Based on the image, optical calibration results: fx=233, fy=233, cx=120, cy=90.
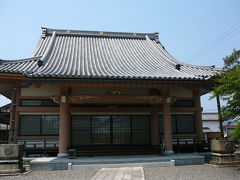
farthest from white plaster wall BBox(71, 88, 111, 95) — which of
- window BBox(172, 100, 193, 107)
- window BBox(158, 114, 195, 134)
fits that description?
window BBox(172, 100, 193, 107)

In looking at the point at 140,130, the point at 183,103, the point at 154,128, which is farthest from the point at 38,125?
the point at 183,103

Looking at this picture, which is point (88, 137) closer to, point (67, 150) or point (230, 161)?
point (67, 150)

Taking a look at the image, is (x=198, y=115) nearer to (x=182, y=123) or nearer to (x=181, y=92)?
(x=182, y=123)

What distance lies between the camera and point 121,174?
854cm

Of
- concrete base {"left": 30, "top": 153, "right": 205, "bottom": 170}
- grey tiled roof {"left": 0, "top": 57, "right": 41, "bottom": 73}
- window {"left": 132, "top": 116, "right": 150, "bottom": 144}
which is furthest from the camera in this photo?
window {"left": 132, "top": 116, "right": 150, "bottom": 144}

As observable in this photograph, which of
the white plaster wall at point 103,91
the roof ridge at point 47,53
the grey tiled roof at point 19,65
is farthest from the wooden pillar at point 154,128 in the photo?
the grey tiled roof at point 19,65

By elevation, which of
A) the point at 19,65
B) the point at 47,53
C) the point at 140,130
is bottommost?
the point at 140,130

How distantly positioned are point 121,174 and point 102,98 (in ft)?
14.0

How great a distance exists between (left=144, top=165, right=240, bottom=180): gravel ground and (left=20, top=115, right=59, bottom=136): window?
653cm

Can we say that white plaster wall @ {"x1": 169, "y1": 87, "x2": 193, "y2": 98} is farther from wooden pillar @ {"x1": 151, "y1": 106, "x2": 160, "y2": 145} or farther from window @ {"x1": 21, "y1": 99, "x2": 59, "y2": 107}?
window @ {"x1": 21, "y1": 99, "x2": 59, "y2": 107}

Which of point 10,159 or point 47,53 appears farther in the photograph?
point 47,53

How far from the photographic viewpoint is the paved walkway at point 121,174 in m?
7.92

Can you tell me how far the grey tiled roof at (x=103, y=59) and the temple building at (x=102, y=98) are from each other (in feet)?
0.19

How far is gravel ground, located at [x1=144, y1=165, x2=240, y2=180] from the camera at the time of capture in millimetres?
8047
